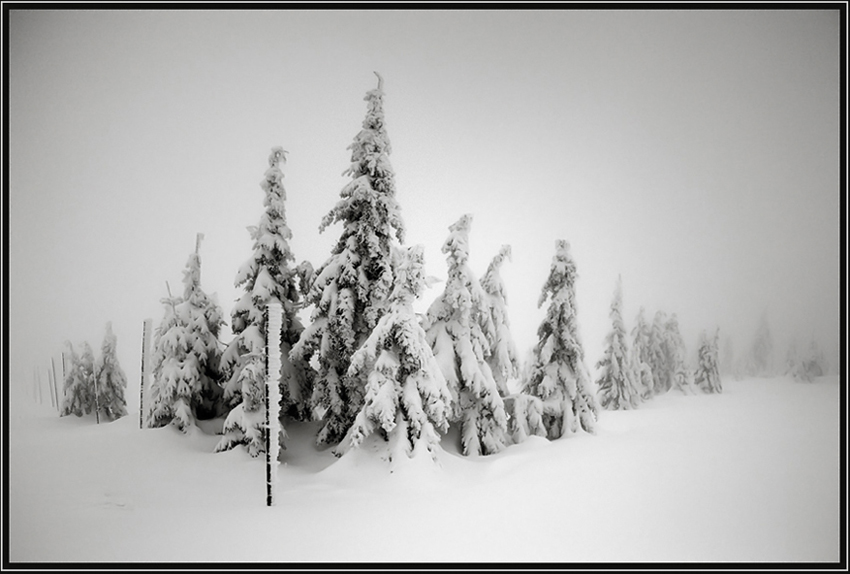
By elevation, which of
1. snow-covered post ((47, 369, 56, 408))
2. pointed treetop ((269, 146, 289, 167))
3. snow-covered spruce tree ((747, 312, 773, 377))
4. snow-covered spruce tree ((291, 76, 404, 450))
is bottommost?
snow-covered post ((47, 369, 56, 408))

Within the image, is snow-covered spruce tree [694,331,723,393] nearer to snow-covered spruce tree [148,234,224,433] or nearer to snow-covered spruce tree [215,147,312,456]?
snow-covered spruce tree [215,147,312,456]

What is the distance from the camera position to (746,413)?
17.9m

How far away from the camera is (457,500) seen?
11.4 metres

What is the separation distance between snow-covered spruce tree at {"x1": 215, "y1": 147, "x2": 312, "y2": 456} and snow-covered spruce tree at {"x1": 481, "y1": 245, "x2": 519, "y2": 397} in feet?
25.1

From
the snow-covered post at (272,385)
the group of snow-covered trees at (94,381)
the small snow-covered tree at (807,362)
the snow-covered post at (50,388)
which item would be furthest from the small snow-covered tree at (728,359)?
the snow-covered post at (50,388)

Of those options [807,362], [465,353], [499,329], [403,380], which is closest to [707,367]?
[807,362]

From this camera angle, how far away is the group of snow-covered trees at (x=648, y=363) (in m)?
31.8

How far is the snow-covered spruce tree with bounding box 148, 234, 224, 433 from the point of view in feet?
55.4

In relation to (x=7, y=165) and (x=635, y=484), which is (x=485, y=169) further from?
(x=7, y=165)

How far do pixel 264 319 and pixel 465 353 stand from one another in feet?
25.2

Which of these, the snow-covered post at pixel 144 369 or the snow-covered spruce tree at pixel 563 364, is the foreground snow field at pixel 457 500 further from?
the snow-covered spruce tree at pixel 563 364

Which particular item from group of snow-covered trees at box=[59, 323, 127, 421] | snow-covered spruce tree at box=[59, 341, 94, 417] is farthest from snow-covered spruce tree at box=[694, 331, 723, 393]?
snow-covered spruce tree at box=[59, 341, 94, 417]
